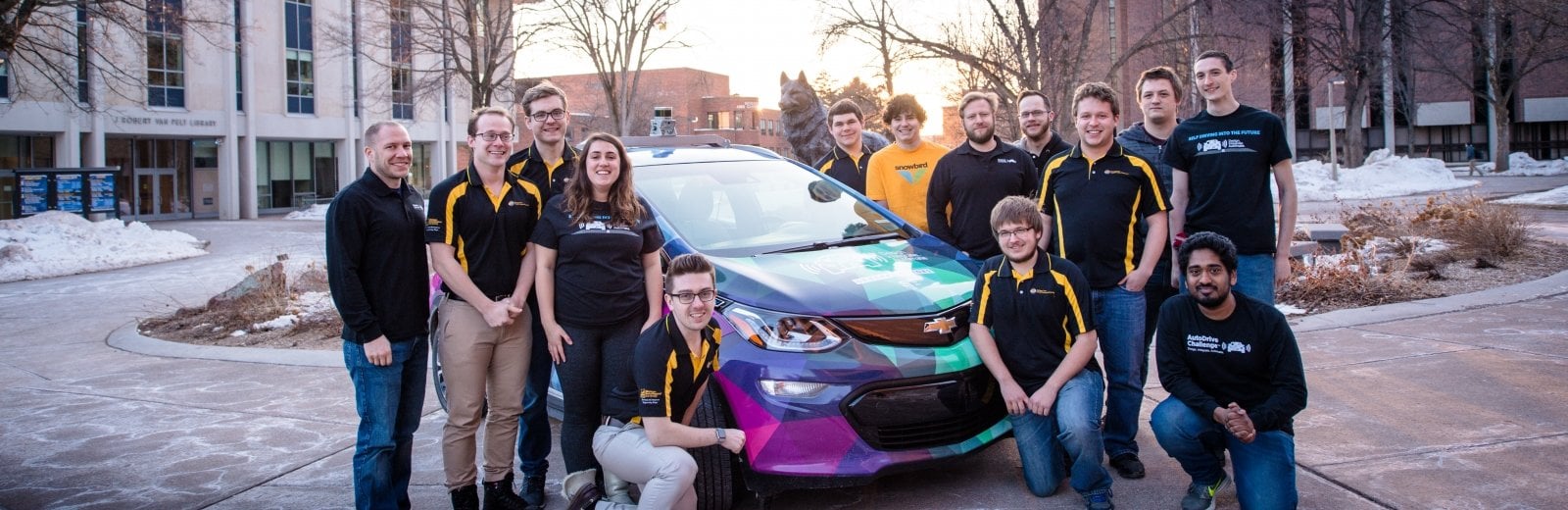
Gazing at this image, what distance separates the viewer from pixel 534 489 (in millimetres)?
4914

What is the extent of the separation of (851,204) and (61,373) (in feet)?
21.4

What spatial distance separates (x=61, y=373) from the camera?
27.2ft

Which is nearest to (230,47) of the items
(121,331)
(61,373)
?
(121,331)

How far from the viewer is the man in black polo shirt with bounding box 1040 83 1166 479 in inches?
193

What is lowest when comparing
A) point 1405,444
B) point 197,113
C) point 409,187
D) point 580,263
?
point 1405,444

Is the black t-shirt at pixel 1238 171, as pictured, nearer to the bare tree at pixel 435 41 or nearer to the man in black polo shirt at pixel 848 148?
the man in black polo shirt at pixel 848 148

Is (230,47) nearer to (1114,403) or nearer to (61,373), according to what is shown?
(61,373)

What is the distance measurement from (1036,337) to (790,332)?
1.11 metres

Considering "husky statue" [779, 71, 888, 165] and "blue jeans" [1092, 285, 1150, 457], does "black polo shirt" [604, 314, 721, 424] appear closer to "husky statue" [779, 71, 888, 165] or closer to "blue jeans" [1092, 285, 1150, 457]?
"blue jeans" [1092, 285, 1150, 457]

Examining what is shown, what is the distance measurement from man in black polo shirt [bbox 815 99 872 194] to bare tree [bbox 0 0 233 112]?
1778cm

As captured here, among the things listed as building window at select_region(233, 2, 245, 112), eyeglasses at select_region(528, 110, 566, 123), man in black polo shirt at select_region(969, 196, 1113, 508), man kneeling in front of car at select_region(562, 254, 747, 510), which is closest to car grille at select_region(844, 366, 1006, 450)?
man in black polo shirt at select_region(969, 196, 1113, 508)

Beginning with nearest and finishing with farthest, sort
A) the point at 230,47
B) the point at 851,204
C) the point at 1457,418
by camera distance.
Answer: the point at 1457,418, the point at 851,204, the point at 230,47

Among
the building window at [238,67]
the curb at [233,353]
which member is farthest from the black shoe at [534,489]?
the building window at [238,67]

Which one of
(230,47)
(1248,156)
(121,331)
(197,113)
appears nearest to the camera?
(1248,156)
